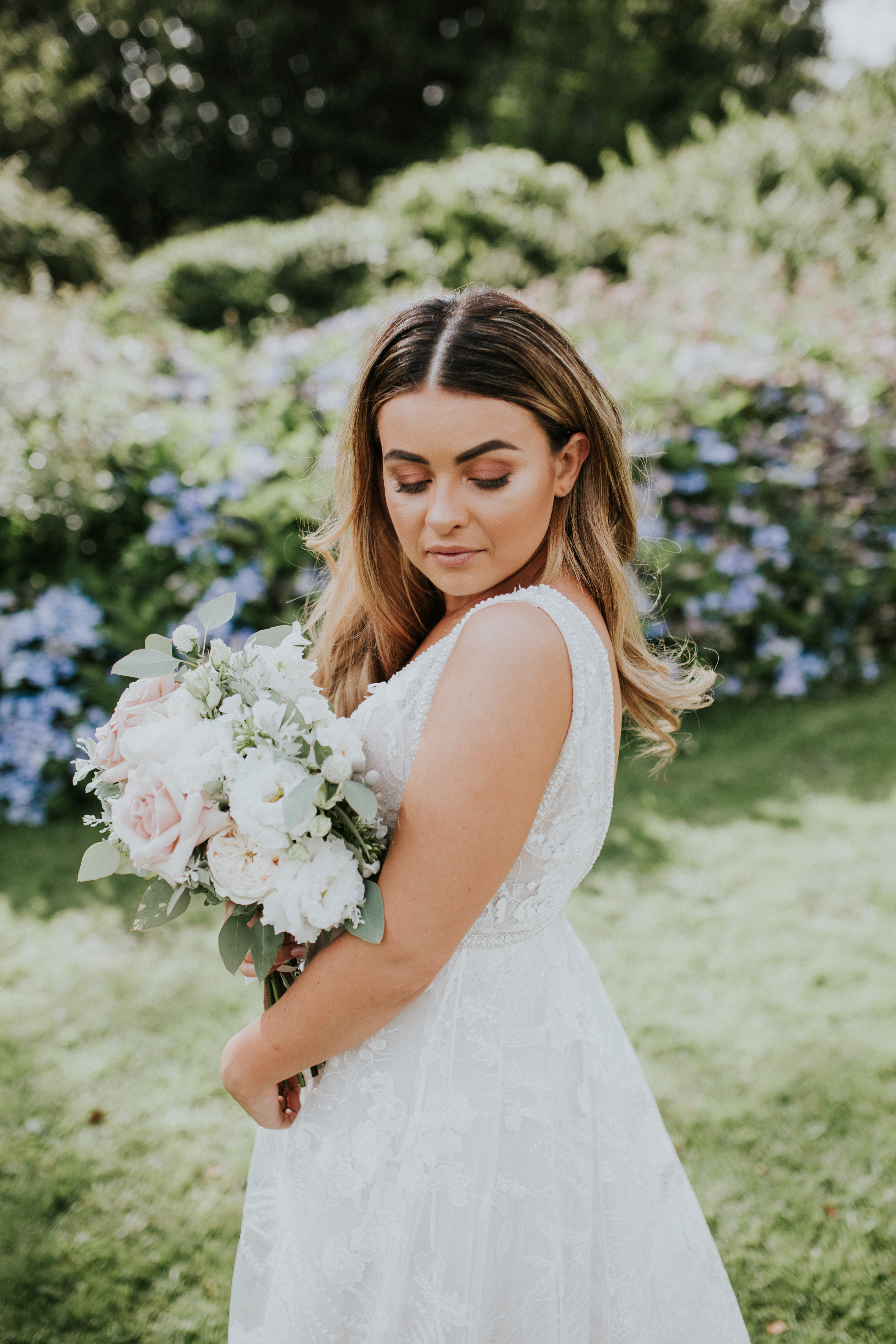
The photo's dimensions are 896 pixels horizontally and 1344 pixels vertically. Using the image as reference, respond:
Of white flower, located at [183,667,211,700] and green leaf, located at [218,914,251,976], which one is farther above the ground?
white flower, located at [183,667,211,700]

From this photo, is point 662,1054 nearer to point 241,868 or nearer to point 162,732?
point 241,868

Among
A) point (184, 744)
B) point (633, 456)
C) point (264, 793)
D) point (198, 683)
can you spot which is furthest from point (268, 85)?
point (264, 793)

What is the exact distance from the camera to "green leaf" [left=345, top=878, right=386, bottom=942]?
46.4 inches

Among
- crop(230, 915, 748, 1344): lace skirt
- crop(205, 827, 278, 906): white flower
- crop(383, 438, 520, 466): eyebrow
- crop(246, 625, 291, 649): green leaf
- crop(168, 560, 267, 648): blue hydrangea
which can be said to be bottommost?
crop(230, 915, 748, 1344): lace skirt

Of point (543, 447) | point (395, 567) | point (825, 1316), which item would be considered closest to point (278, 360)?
point (395, 567)

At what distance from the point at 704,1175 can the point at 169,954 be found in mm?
2265

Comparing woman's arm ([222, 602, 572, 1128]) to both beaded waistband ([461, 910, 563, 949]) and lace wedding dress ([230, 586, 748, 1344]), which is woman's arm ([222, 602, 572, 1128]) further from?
beaded waistband ([461, 910, 563, 949])

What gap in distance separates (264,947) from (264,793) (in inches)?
11.3

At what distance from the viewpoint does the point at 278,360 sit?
212 inches

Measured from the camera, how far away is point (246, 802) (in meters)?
1.15

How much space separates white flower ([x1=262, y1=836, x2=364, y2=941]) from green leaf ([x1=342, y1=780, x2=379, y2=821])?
0.26 ft

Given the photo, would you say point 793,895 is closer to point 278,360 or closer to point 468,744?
point 468,744

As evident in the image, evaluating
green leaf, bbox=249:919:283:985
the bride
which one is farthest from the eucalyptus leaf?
the bride

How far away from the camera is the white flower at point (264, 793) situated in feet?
3.75
